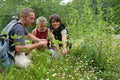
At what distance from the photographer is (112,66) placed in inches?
209

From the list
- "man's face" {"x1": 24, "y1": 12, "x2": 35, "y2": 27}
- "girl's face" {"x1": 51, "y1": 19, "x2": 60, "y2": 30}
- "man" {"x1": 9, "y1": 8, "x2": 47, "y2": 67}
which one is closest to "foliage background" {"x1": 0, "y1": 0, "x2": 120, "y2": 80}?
"man" {"x1": 9, "y1": 8, "x2": 47, "y2": 67}

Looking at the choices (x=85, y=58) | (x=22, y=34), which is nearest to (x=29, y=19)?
(x=22, y=34)

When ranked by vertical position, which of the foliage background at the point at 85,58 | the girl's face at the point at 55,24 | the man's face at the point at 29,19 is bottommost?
the foliage background at the point at 85,58

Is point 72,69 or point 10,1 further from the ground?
point 72,69

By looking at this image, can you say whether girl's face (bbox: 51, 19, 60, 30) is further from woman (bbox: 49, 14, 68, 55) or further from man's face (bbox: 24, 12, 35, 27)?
man's face (bbox: 24, 12, 35, 27)

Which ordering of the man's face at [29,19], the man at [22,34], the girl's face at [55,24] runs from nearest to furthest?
the man at [22,34] < the man's face at [29,19] < the girl's face at [55,24]

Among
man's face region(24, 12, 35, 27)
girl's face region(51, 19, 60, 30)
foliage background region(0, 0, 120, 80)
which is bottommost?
foliage background region(0, 0, 120, 80)

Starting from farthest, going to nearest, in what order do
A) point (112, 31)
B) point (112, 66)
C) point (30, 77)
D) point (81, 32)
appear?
1. point (81, 32)
2. point (112, 31)
3. point (112, 66)
4. point (30, 77)

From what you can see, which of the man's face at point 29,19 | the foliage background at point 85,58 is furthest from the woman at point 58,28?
the man's face at point 29,19

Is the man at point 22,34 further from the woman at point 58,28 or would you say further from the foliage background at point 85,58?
the woman at point 58,28

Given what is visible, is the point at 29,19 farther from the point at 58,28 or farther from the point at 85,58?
the point at 58,28

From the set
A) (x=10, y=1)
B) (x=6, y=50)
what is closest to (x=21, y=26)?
(x=6, y=50)

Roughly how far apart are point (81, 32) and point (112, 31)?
2.58ft

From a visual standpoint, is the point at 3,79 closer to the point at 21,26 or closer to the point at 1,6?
the point at 21,26
